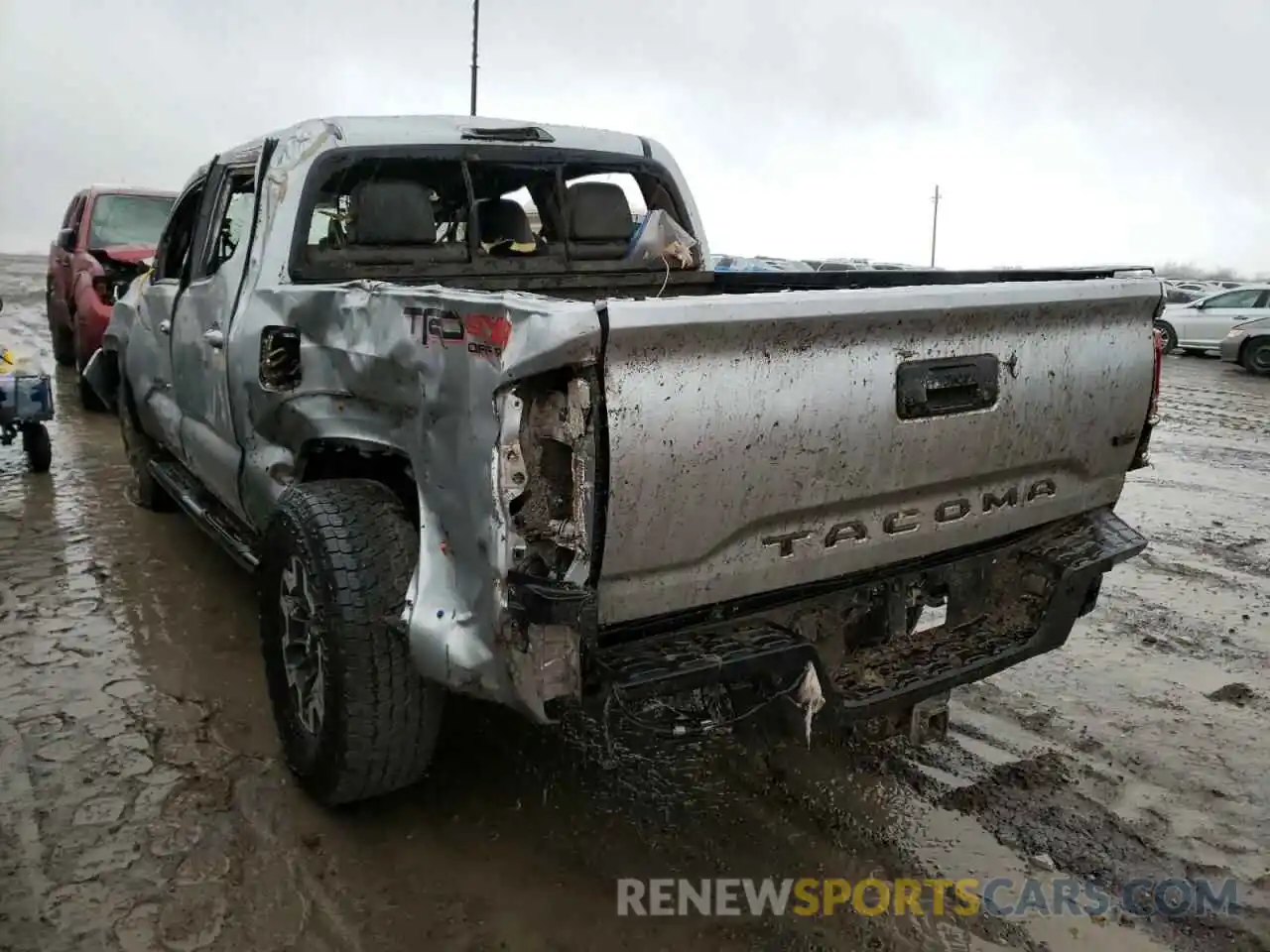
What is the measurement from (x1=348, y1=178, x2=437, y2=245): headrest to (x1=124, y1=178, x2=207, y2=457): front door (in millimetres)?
1236

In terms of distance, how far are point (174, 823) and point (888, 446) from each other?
2.27 meters

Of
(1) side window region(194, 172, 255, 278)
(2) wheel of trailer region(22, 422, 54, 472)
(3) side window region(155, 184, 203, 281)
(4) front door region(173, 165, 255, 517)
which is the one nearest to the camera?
(4) front door region(173, 165, 255, 517)

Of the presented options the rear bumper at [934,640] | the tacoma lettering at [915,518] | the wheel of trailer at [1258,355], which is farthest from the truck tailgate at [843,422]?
the wheel of trailer at [1258,355]

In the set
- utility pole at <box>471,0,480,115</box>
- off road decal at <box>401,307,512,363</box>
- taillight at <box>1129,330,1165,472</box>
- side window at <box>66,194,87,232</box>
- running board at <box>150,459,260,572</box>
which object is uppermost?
utility pole at <box>471,0,480,115</box>

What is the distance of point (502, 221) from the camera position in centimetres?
443

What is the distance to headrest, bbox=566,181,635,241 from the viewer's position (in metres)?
4.52

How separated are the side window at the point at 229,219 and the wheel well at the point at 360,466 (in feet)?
3.67

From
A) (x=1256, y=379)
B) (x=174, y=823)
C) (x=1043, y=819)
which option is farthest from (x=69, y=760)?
(x=1256, y=379)

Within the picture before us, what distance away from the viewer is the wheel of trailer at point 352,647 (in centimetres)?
285

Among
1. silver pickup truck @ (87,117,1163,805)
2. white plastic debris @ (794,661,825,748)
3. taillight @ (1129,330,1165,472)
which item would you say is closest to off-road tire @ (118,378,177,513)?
silver pickup truck @ (87,117,1163,805)

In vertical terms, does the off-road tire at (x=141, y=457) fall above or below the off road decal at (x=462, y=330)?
below

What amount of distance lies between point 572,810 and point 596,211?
252 cm

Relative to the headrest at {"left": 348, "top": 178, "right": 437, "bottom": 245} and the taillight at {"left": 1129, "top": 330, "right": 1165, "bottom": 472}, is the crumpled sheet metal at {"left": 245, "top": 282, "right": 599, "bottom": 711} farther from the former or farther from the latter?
the taillight at {"left": 1129, "top": 330, "right": 1165, "bottom": 472}

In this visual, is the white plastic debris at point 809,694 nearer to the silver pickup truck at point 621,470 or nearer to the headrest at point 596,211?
the silver pickup truck at point 621,470
